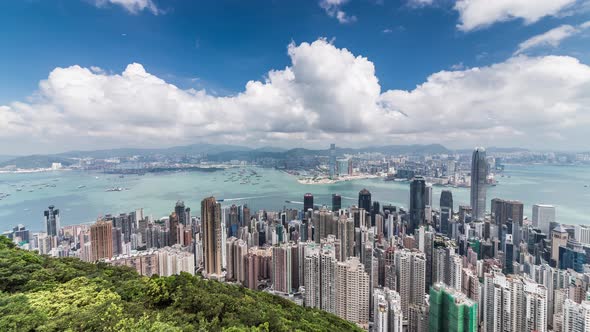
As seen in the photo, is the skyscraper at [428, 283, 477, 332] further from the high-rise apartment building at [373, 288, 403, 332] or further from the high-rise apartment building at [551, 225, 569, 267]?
the high-rise apartment building at [551, 225, 569, 267]

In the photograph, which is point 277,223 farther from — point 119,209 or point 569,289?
point 569,289

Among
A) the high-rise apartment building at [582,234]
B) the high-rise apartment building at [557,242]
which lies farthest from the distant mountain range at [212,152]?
the high-rise apartment building at [557,242]

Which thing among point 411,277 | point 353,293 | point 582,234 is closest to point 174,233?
point 353,293

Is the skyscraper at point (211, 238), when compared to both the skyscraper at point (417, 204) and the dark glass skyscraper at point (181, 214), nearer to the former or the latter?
the dark glass skyscraper at point (181, 214)

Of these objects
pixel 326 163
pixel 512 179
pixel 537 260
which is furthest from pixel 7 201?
pixel 512 179

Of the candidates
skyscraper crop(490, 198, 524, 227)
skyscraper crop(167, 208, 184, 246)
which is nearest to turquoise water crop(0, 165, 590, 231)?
skyscraper crop(490, 198, 524, 227)

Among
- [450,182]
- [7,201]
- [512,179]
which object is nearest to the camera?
[7,201]
